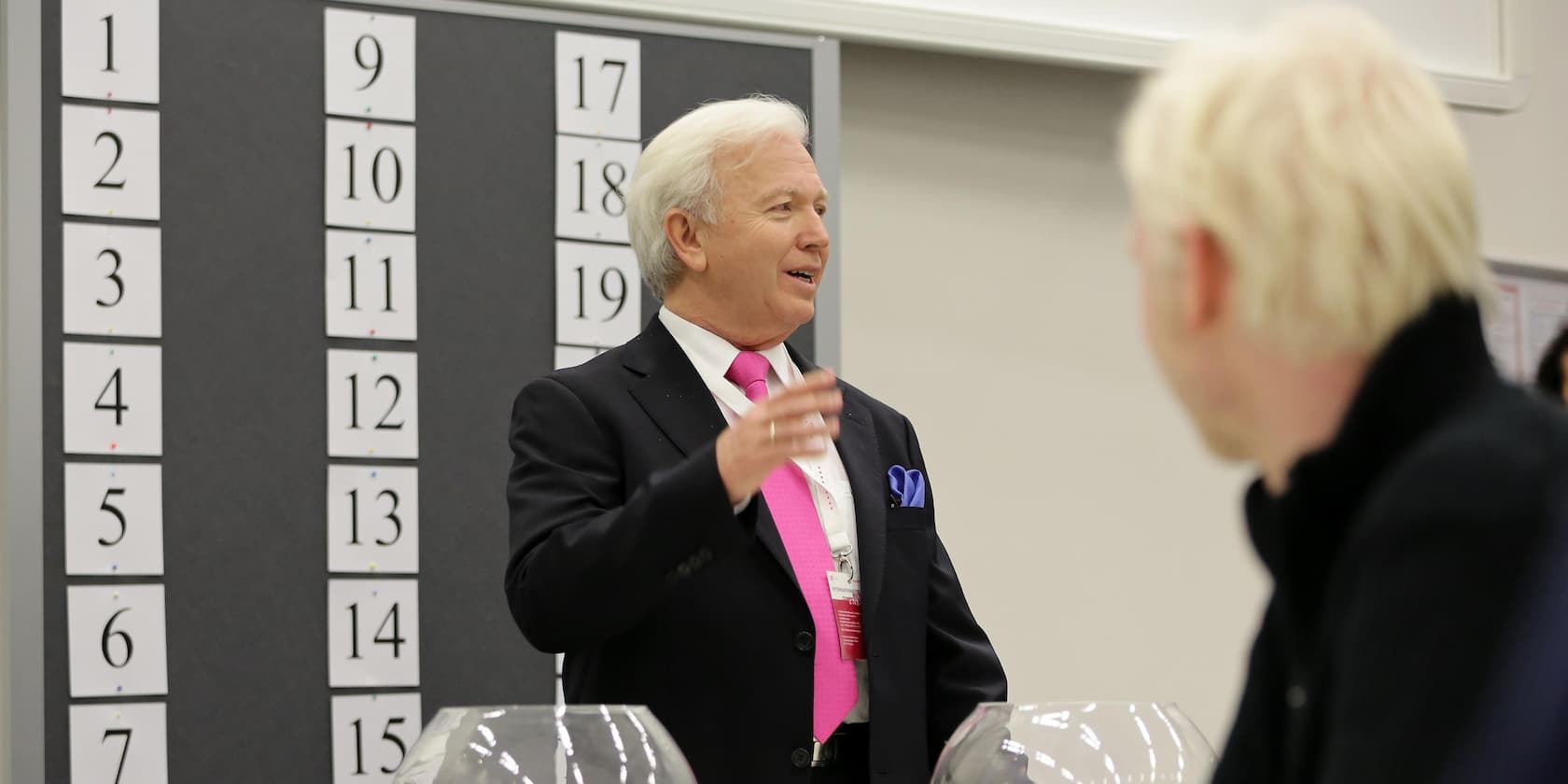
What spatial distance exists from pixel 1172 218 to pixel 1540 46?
13.2ft

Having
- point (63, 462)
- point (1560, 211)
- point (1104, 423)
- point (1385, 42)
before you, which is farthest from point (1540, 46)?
point (1385, 42)

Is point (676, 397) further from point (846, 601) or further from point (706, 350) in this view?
point (846, 601)

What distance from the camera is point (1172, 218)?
89cm

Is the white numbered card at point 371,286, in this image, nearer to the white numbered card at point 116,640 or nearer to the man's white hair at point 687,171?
the white numbered card at point 116,640

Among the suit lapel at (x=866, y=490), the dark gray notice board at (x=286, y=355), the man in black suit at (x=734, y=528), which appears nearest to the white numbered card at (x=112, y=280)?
the dark gray notice board at (x=286, y=355)

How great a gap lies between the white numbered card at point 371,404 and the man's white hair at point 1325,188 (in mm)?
2370

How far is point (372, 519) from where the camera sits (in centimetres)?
306

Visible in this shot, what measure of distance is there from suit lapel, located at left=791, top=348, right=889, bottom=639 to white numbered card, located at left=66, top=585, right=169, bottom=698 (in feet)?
4.38

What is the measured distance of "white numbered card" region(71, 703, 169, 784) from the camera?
2.84 meters

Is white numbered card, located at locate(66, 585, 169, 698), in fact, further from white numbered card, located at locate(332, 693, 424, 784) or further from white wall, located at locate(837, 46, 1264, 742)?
white wall, located at locate(837, 46, 1264, 742)

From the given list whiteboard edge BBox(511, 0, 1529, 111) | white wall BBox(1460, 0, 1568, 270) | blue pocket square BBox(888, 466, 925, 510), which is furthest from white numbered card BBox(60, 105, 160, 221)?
white wall BBox(1460, 0, 1568, 270)

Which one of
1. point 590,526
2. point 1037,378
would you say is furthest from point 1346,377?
point 1037,378

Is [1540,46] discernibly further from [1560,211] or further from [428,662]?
[428,662]

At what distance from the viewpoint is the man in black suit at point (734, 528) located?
1.75m
